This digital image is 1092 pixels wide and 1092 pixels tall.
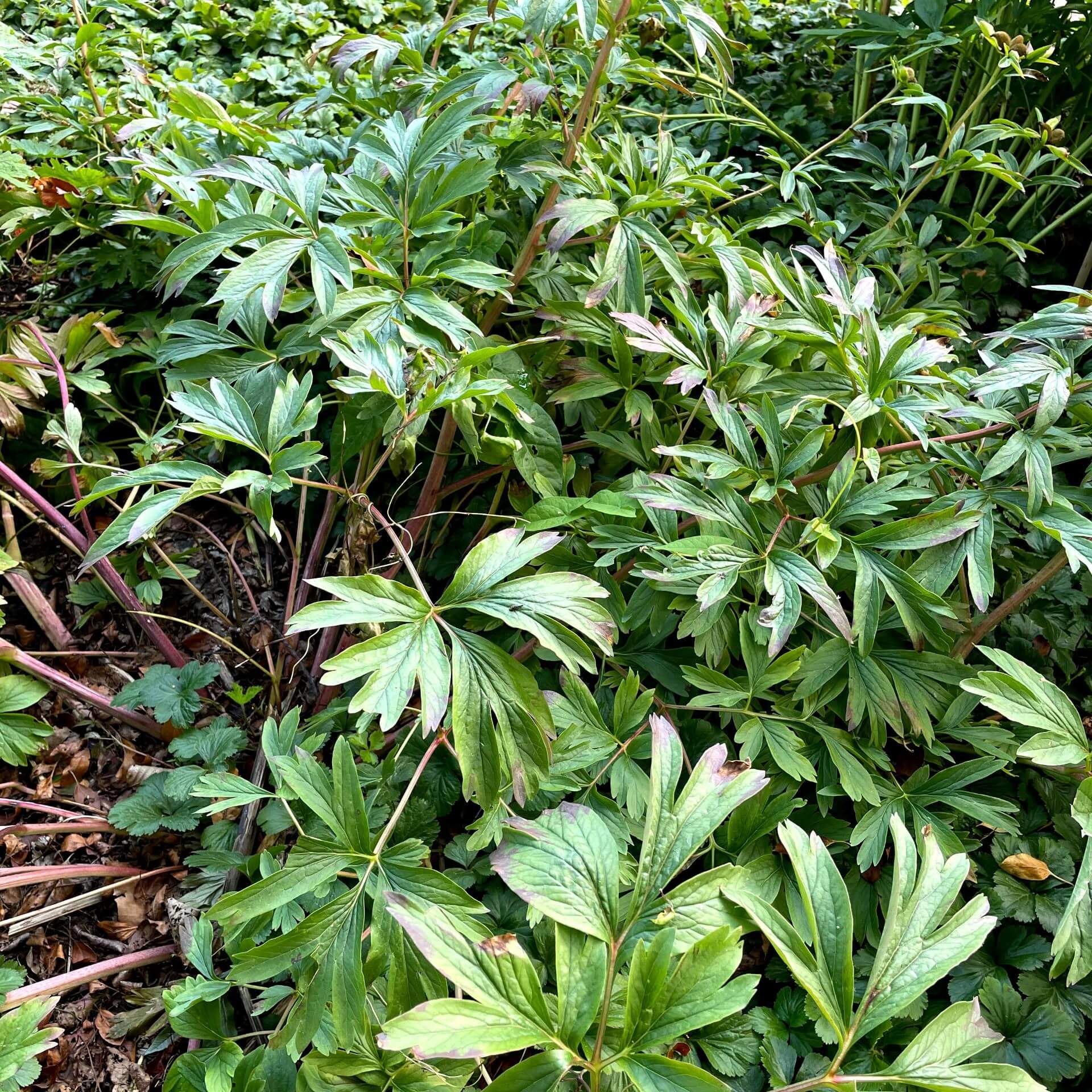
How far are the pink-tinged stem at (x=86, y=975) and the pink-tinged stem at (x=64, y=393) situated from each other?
78cm

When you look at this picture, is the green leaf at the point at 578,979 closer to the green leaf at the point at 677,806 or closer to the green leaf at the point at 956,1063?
the green leaf at the point at 677,806

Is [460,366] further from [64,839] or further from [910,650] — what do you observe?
[64,839]

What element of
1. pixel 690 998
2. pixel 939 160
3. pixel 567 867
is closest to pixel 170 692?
pixel 567 867

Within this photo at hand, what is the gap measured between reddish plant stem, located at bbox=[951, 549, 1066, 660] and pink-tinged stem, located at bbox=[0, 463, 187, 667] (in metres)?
1.39

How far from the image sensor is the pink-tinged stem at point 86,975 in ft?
3.77

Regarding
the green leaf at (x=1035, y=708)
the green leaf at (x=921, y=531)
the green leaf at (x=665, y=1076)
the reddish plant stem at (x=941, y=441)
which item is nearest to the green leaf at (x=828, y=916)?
the green leaf at (x=665, y=1076)

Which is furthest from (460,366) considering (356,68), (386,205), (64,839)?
(356,68)

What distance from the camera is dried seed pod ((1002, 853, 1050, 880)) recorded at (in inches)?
47.2

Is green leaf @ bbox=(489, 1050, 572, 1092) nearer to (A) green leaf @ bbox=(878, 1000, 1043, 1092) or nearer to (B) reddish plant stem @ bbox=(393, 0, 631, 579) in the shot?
(A) green leaf @ bbox=(878, 1000, 1043, 1092)

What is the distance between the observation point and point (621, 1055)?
0.72m

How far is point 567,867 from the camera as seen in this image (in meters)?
0.82

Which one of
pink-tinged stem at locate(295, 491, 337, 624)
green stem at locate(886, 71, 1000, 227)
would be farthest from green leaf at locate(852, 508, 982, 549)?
pink-tinged stem at locate(295, 491, 337, 624)

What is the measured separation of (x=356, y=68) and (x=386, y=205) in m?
1.42

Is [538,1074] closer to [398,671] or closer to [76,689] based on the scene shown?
[398,671]
